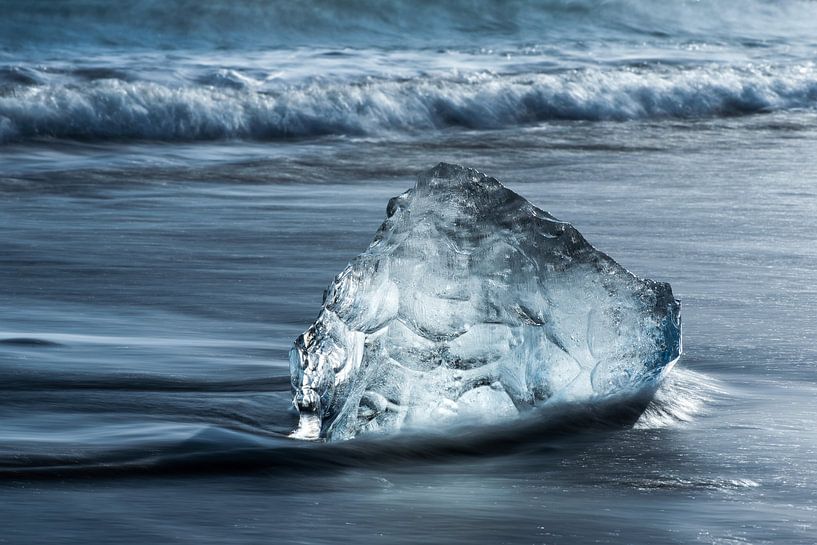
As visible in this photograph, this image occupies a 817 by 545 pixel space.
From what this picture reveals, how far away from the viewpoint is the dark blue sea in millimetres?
1796

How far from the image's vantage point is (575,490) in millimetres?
1896

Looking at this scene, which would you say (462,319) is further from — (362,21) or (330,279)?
(362,21)

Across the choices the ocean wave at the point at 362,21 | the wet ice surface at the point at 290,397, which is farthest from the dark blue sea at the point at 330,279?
the ocean wave at the point at 362,21

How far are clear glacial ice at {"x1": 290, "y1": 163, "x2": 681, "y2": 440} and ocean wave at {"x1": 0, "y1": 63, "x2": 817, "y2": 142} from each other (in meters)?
5.66

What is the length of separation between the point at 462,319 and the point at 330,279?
4.87ft

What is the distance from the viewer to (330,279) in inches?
141

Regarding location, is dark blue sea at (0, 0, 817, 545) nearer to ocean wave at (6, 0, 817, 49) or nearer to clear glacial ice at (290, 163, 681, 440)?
clear glacial ice at (290, 163, 681, 440)

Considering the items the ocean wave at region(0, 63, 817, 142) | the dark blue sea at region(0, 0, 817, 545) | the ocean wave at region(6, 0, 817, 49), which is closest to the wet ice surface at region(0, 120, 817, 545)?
the dark blue sea at region(0, 0, 817, 545)

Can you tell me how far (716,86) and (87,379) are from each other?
28.3 ft

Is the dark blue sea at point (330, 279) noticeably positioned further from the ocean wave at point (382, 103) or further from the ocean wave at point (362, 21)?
the ocean wave at point (362, 21)

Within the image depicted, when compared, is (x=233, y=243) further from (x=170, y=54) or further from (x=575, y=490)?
(x=170, y=54)

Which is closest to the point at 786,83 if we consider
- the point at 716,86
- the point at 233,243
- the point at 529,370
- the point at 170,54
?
the point at 716,86

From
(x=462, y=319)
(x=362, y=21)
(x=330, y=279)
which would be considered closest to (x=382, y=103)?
(x=330, y=279)

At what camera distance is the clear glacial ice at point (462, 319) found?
2125 millimetres
